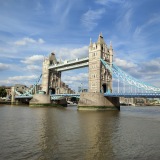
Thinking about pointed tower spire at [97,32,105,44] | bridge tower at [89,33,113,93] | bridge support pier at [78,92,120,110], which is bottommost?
bridge support pier at [78,92,120,110]

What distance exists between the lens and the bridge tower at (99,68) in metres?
56.8

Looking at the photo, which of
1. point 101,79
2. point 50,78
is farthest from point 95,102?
point 50,78

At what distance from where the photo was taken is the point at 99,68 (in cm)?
5644

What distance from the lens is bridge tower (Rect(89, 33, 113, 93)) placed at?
5678cm

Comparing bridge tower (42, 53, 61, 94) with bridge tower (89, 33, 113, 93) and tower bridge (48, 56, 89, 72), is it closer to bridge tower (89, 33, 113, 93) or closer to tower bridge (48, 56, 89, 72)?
tower bridge (48, 56, 89, 72)

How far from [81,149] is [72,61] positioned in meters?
55.5

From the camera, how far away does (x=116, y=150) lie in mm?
12891

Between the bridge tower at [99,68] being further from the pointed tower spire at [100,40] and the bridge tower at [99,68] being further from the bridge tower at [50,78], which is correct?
the bridge tower at [50,78]

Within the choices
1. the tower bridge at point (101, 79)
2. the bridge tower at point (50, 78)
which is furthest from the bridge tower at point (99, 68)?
the bridge tower at point (50, 78)

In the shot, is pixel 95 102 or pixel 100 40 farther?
pixel 100 40

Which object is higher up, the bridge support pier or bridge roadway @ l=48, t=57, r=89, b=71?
bridge roadway @ l=48, t=57, r=89, b=71

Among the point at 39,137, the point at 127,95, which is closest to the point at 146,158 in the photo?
the point at 39,137

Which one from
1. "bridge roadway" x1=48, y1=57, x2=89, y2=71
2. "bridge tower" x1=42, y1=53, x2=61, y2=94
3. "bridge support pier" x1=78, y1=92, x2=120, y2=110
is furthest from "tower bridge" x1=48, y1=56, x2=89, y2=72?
"bridge support pier" x1=78, y1=92, x2=120, y2=110

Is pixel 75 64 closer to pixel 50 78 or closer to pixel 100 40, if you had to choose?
pixel 100 40
